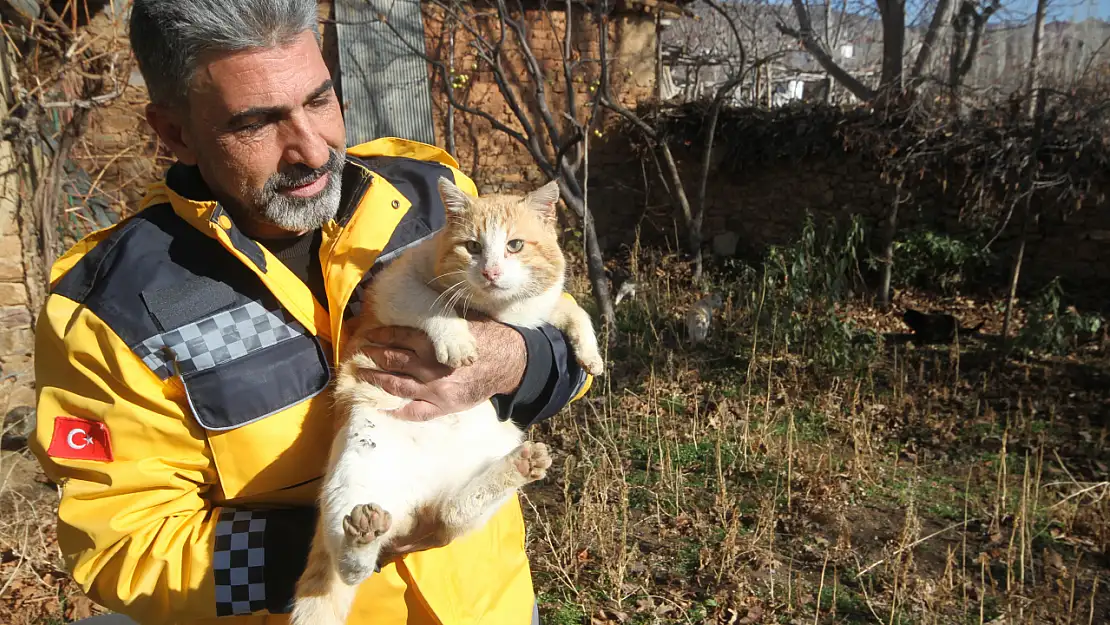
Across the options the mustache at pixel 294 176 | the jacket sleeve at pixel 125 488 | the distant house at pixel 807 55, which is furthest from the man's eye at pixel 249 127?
the distant house at pixel 807 55

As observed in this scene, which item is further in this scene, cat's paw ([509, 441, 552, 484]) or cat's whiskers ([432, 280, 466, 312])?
cat's whiskers ([432, 280, 466, 312])

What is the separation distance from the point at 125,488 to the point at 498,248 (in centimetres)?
120

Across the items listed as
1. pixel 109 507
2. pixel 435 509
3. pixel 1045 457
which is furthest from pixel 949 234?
pixel 109 507

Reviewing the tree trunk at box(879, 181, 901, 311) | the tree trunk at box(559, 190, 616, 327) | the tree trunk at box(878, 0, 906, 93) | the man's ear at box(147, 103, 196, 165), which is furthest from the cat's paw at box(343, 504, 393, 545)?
the tree trunk at box(878, 0, 906, 93)

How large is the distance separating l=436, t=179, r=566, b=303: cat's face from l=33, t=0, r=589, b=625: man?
314mm

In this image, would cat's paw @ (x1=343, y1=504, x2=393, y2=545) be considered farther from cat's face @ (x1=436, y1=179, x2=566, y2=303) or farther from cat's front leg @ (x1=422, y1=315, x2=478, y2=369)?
cat's face @ (x1=436, y1=179, x2=566, y2=303)

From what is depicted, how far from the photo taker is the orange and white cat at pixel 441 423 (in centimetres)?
145

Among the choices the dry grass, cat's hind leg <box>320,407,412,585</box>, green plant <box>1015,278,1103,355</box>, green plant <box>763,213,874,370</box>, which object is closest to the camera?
cat's hind leg <box>320,407,412,585</box>

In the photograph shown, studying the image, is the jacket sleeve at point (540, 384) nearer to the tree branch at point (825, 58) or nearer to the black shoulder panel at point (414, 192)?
the black shoulder panel at point (414, 192)

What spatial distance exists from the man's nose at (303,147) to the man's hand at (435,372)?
53 cm

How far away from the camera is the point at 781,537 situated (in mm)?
3930

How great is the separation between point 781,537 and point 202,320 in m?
3.53

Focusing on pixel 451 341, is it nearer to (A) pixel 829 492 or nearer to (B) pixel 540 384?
(B) pixel 540 384

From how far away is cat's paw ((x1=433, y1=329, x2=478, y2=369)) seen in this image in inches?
73.2
